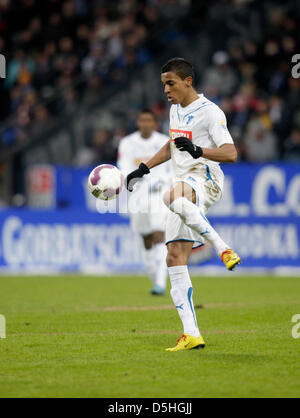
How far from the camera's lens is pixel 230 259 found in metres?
6.53

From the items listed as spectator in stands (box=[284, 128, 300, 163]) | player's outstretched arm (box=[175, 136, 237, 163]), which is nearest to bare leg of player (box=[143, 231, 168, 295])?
player's outstretched arm (box=[175, 136, 237, 163])

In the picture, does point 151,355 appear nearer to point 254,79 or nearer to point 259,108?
point 259,108

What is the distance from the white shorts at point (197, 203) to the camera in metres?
7.11

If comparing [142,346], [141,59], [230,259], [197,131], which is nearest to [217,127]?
[197,131]

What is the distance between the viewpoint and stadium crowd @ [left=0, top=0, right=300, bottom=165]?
60.7ft

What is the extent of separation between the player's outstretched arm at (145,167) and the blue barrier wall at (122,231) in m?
8.81

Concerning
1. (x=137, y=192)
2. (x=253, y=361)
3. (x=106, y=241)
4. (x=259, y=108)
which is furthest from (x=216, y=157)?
(x=259, y=108)

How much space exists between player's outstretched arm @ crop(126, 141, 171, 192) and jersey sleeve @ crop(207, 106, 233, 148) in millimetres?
661

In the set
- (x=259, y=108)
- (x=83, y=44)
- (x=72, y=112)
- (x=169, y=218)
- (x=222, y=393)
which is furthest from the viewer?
(x=83, y=44)

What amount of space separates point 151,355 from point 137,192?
250 inches

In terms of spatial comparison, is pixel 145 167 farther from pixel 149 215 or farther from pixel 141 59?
pixel 141 59

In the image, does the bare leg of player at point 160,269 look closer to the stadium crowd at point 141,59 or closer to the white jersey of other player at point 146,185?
the white jersey of other player at point 146,185

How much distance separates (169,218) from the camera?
722 centimetres

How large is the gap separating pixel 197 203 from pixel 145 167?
0.68 meters
